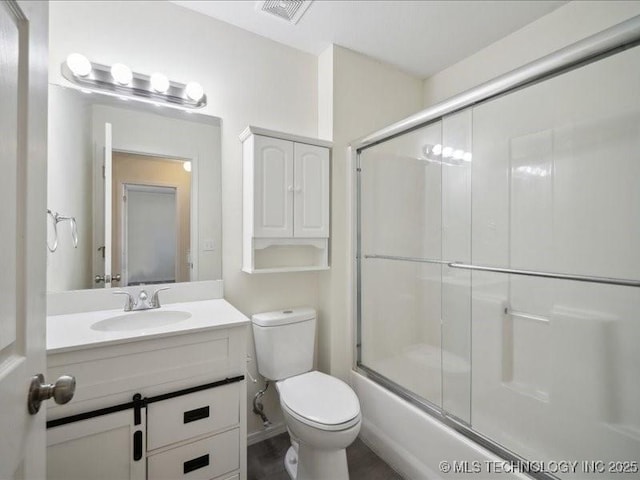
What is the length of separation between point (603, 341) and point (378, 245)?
125 centimetres

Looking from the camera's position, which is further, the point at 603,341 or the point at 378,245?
the point at 378,245

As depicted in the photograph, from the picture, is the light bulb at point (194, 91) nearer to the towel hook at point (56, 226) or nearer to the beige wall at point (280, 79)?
the beige wall at point (280, 79)

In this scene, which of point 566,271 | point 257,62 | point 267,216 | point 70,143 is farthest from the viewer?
point 257,62

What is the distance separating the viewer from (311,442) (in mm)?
1324

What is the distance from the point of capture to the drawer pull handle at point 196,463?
4.07ft

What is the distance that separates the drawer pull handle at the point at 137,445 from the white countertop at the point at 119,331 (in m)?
0.36

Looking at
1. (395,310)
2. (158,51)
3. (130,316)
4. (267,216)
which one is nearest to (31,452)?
(130,316)

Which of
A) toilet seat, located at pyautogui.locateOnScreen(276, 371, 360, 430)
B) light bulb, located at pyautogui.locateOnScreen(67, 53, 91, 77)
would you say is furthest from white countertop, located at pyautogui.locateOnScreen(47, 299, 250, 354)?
light bulb, located at pyautogui.locateOnScreen(67, 53, 91, 77)

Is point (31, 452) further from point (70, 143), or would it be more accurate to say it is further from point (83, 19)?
point (83, 19)

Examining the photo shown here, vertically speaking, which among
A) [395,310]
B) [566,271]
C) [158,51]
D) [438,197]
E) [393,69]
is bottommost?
[395,310]

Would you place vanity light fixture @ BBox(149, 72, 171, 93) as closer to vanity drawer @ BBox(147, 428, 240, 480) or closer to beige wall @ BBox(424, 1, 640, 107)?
vanity drawer @ BBox(147, 428, 240, 480)

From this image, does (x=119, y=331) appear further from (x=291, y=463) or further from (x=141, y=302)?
(x=291, y=463)

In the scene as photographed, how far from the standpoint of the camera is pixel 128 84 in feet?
4.92

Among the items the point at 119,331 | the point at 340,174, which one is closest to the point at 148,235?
the point at 119,331
